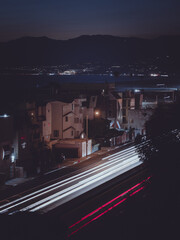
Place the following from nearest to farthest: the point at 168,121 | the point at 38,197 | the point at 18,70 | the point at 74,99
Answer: the point at 168,121
the point at 38,197
the point at 74,99
the point at 18,70

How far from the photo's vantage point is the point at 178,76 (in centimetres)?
8269

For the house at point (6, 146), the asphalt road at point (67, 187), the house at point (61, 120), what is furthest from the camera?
the house at point (61, 120)

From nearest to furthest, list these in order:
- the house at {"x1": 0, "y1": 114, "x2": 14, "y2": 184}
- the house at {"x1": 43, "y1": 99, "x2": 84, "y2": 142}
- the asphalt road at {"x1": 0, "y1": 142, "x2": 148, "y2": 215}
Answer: the asphalt road at {"x1": 0, "y1": 142, "x2": 148, "y2": 215}, the house at {"x1": 0, "y1": 114, "x2": 14, "y2": 184}, the house at {"x1": 43, "y1": 99, "x2": 84, "y2": 142}

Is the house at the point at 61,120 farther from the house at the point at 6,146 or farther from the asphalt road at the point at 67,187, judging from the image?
the house at the point at 6,146

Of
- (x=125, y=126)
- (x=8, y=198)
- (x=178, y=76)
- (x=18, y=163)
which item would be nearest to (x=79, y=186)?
(x=8, y=198)

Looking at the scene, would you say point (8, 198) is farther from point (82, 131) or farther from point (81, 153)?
point (82, 131)

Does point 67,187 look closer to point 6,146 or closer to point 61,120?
point 6,146

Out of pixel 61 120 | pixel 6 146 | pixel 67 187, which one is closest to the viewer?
pixel 67 187

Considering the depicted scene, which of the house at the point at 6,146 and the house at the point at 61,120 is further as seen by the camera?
the house at the point at 61,120

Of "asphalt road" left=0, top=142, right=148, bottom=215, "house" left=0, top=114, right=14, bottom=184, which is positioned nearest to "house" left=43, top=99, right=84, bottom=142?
"asphalt road" left=0, top=142, right=148, bottom=215

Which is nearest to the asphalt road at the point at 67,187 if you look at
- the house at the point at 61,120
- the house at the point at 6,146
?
the house at the point at 6,146

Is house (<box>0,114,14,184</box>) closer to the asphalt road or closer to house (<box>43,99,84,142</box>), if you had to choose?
the asphalt road

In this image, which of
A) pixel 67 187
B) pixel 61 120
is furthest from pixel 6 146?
pixel 61 120

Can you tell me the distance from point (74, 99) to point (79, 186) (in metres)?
12.5
